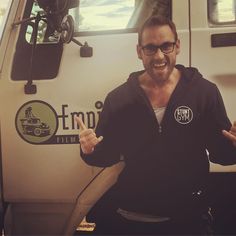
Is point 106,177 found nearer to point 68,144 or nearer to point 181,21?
point 68,144

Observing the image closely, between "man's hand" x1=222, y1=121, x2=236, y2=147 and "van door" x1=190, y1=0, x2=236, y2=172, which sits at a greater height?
"van door" x1=190, y1=0, x2=236, y2=172

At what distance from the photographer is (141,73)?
7.50ft

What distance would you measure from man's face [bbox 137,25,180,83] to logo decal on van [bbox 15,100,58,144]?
0.51 metres

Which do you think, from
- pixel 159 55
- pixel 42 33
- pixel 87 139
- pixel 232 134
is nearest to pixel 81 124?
pixel 87 139

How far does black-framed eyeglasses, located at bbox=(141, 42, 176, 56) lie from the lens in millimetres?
2203

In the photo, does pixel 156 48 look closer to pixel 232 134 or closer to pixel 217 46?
pixel 217 46

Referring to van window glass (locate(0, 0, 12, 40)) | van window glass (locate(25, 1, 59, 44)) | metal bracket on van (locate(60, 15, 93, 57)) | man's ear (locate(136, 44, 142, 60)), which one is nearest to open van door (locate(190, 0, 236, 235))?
man's ear (locate(136, 44, 142, 60))

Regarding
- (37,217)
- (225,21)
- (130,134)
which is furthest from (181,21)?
(37,217)

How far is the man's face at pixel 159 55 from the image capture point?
221 cm

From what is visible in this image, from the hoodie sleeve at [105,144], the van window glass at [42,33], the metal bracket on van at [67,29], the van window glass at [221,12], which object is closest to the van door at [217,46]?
the van window glass at [221,12]

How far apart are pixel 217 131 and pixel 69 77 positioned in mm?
753

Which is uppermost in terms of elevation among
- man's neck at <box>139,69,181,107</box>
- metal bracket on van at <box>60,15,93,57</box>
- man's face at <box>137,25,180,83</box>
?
metal bracket on van at <box>60,15,93,57</box>

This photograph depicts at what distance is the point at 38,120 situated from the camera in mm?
2363

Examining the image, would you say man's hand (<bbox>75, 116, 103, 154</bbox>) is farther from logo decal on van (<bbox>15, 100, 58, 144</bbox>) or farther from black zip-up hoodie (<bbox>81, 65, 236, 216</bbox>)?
logo decal on van (<bbox>15, 100, 58, 144</bbox>)
